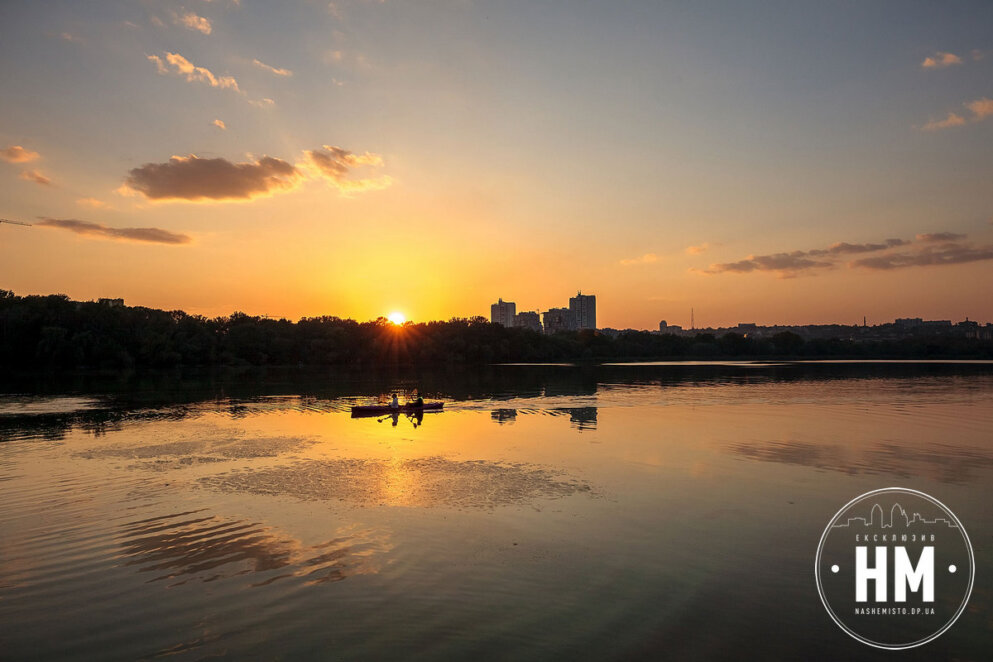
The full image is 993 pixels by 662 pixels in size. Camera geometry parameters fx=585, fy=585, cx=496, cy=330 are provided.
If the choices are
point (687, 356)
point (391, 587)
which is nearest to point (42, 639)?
point (391, 587)

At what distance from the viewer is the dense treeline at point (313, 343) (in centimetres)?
8483

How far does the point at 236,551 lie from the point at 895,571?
12.2m

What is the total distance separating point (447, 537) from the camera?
39.6ft

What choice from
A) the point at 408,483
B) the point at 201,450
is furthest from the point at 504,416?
the point at 408,483

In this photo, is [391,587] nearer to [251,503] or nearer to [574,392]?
[251,503]

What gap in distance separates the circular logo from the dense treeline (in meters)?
97.6

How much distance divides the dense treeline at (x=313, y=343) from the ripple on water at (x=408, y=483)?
84.0 m

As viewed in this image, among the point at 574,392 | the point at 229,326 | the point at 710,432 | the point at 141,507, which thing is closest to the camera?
the point at 141,507

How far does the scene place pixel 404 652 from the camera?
7668 mm

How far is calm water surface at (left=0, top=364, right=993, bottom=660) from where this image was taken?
809 centimetres

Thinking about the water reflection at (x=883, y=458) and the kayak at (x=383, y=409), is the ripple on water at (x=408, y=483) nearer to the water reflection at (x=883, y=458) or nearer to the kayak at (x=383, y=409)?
the water reflection at (x=883, y=458)

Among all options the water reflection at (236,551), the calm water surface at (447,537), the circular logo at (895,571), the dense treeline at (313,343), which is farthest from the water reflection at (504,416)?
the dense treeline at (313,343)

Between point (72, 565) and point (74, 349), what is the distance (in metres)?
89.9

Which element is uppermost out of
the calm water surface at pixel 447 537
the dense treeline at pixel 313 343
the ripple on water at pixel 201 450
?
the dense treeline at pixel 313 343
